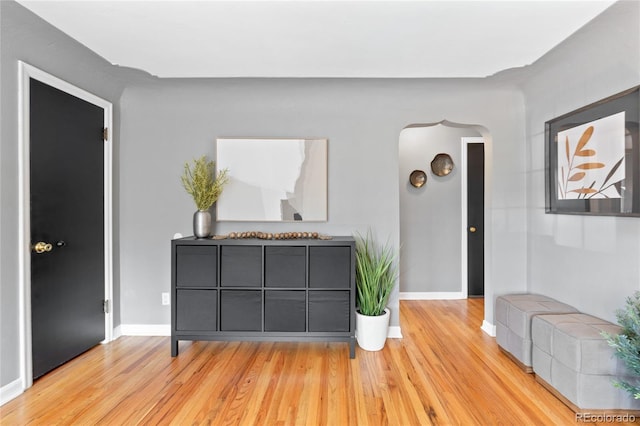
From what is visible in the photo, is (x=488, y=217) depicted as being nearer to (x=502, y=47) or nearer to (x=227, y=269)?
(x=502, y=47)

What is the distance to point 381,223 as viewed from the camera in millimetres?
3080

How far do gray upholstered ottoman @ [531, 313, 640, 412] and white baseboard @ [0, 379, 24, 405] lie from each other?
3322 mm

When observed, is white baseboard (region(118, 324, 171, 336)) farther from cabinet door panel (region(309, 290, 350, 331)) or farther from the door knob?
cabinet door panel (region(309, 290, 350, 331))

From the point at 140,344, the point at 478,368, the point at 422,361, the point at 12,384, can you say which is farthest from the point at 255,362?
the point at 478,368

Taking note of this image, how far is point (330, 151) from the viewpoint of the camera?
10.1 feet

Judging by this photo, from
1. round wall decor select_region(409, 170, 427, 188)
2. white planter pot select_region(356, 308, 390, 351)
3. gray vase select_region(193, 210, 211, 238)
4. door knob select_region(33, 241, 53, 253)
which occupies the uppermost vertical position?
round wall decor select_region(409, 170, 427, 188)

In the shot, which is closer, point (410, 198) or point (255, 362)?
point (255, 362)

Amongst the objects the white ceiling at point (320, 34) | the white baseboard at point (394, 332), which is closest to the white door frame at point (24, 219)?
the white ceiling at point (320, 34)

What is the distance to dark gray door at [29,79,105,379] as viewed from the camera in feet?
7.30

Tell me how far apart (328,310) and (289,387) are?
25.2 inches

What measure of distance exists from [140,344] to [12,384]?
0.92 m

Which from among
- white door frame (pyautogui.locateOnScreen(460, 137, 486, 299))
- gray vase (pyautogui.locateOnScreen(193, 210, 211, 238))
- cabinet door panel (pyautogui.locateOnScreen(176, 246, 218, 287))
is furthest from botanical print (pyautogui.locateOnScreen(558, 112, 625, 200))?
gray vase (pyautogui.locateOnScreen(193, 210, 211, 238))

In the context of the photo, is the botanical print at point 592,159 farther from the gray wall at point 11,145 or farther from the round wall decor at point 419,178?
the gray wall at point 11,145

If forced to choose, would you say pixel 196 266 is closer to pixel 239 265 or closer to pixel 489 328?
pixel 239 265
